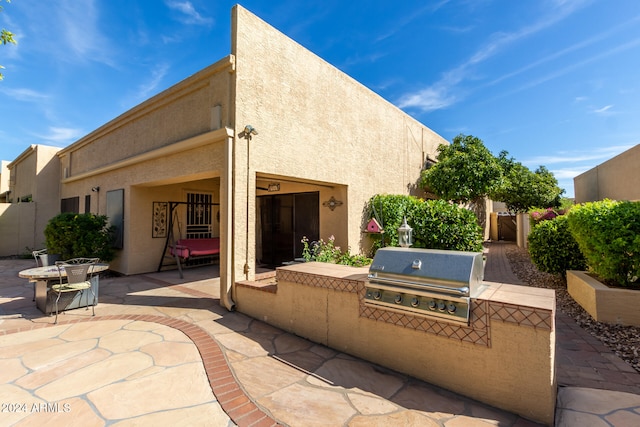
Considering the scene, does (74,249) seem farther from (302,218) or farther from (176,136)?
(302,218)

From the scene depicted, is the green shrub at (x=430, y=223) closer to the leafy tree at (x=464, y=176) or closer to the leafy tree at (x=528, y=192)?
the leafy tree at (x=464, y=176)

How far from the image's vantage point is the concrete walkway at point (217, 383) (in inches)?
102

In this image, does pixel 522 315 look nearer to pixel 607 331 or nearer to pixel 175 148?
pixel 607 331

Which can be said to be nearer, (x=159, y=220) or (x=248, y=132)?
(x=248, y=132)

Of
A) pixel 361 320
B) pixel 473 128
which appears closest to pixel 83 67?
pixel 361 320

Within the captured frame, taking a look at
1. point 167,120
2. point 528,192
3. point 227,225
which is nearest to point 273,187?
point 167,120

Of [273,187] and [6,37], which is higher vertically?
[6,37]

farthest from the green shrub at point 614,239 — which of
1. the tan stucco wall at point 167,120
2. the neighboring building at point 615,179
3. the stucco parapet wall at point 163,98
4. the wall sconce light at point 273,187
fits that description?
the neighboring building at point 615,179

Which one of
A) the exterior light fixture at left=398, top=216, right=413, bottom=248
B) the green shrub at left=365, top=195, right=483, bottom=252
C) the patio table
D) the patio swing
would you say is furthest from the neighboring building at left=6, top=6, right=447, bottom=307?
the exterior light fixture at left=398, top=216, right=413, bottom=248

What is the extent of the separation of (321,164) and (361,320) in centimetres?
495

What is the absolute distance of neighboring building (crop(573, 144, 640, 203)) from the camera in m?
12.0

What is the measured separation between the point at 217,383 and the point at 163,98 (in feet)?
24.7

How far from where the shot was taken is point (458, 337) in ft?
9.60

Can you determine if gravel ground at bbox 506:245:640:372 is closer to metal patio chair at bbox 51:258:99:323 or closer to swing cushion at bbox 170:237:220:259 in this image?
metal patio chair at bbox 51:258:99:323
